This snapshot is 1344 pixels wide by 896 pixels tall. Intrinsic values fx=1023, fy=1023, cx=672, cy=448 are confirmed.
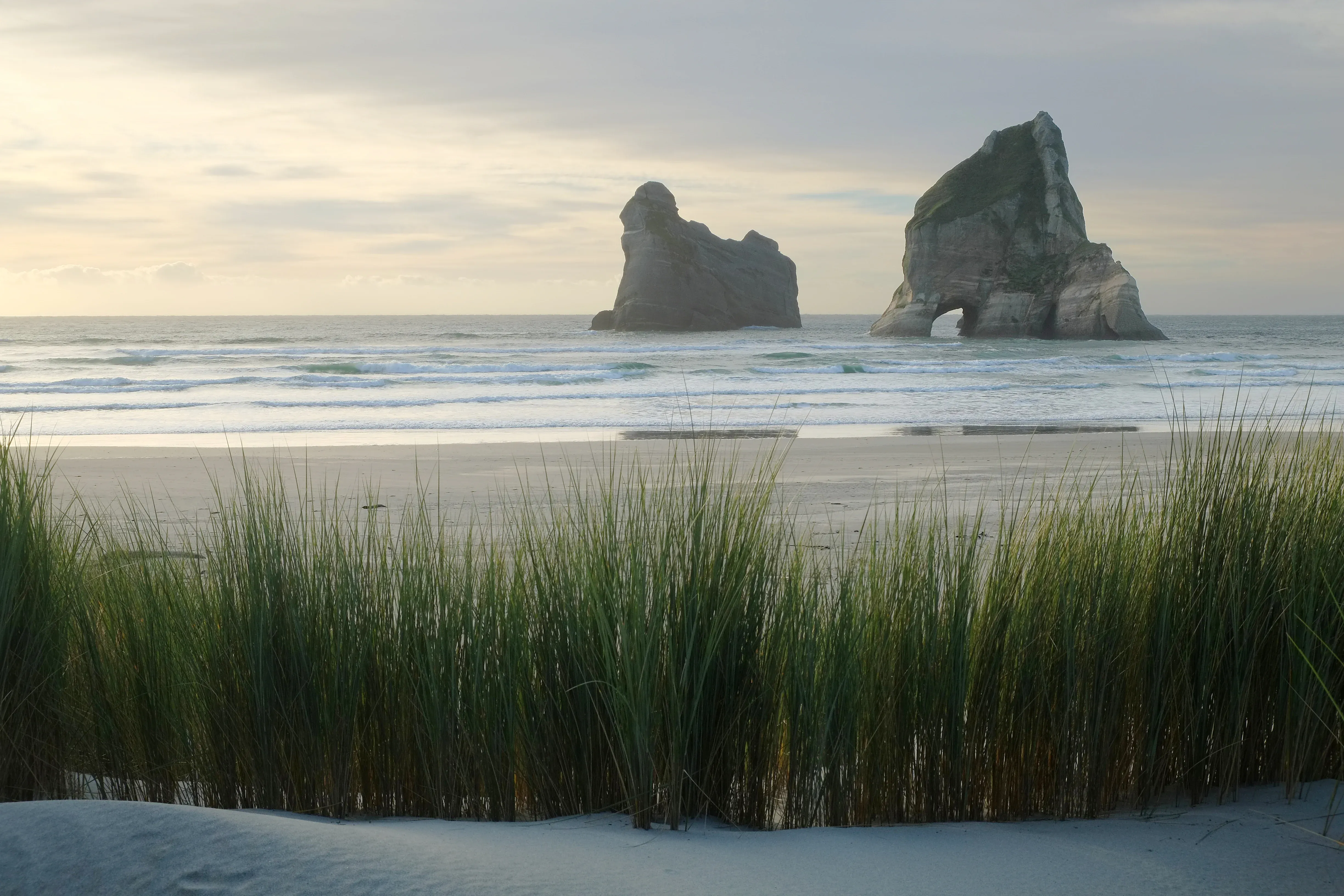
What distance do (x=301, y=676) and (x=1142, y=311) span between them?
2211 inches

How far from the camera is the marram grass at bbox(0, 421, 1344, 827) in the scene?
2.41 metres

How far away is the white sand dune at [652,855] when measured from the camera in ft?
5.29

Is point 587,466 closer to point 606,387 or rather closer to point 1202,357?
point 606,387

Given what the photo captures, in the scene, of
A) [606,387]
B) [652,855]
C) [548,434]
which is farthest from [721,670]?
[606,387]

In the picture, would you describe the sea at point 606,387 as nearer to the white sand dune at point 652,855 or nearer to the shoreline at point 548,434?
the shoreline at point 548,434

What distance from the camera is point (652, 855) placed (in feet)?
6.64

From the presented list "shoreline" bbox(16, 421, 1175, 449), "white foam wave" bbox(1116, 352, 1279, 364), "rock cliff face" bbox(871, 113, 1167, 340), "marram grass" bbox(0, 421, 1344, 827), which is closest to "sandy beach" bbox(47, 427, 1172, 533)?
"shoreline" bbox(16, 421, 1175, 449)

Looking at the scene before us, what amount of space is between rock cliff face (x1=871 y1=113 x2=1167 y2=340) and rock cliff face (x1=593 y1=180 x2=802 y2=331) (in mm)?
16096

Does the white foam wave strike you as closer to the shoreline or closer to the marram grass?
the shoreline

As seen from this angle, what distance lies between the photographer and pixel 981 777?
2.53 meters

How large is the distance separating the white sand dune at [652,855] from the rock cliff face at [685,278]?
69.1 metres

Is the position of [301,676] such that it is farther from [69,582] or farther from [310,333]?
[310,333]

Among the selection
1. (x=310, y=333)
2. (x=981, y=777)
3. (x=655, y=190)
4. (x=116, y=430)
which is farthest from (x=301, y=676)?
(x=655, y=190)

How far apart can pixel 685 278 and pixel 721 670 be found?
72.2 m
